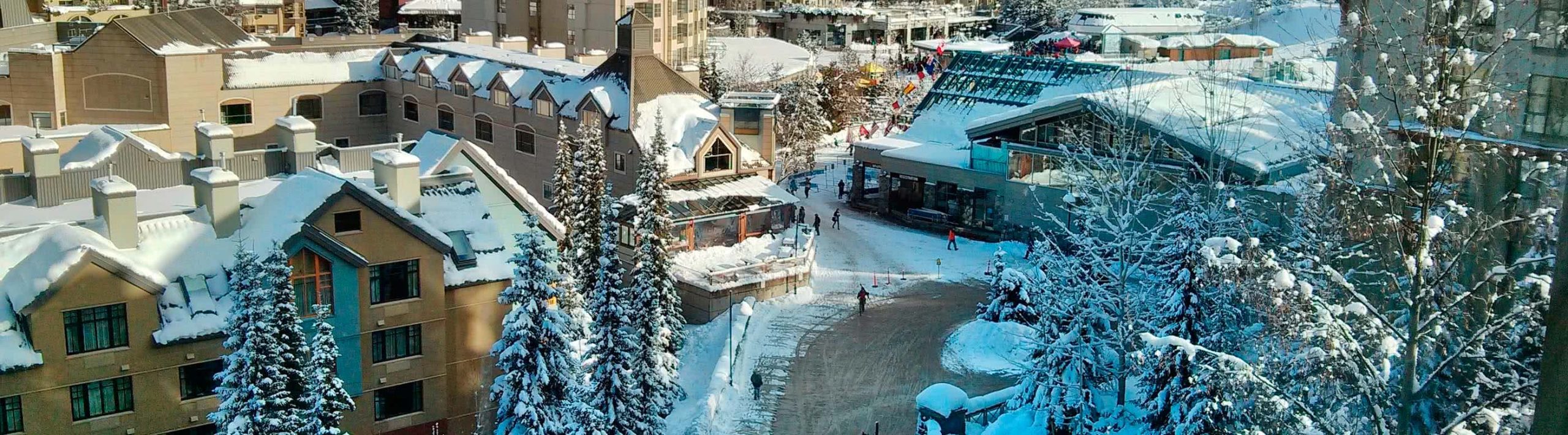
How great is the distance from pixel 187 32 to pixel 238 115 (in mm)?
4117

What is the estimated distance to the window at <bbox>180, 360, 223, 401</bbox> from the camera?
25.1 meters

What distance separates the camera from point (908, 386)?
3481cm

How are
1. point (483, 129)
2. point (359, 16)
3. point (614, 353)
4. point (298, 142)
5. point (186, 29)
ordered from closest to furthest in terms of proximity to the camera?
1. point (614, 353)
2. point (298, 142)
3. point (186, 29)
4. point (483, 129)
5. point (359, 16)

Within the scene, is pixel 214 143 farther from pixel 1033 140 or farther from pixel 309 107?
pixel 1033 140

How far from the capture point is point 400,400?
91.7 feet

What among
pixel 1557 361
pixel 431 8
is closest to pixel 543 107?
pixel 1557 361

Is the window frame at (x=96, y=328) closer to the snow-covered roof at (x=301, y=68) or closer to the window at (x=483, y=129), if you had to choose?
the window at (x=483, y=129)

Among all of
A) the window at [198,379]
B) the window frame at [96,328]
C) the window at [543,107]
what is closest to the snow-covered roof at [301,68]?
the window at [543,107]

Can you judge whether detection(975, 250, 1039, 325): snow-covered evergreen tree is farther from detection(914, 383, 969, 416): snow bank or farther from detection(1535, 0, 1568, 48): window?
detection(1535, 0, 1568, 48): window

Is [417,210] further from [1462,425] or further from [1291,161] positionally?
[1291,161]

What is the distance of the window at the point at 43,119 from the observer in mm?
48438

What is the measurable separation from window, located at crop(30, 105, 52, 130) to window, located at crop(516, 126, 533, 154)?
53.8ft

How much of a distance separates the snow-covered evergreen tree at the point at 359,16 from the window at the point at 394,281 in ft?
250

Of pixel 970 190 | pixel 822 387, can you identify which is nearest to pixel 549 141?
pixel 970 190
